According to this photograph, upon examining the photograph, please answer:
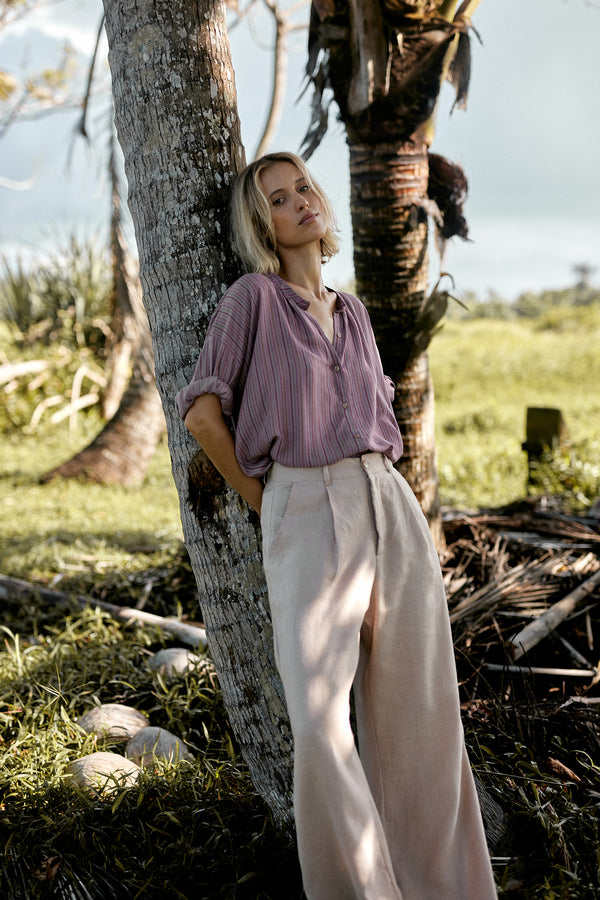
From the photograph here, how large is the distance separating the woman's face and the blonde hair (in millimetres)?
23

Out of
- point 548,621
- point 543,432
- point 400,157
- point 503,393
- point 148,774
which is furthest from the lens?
point 503,393

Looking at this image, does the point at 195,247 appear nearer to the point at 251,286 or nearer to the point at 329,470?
the point at 251,286

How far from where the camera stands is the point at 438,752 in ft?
6.86

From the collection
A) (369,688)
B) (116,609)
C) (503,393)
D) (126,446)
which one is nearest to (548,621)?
(369,688)

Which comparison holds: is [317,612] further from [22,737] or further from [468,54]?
[468,54]

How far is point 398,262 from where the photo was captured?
136 inches

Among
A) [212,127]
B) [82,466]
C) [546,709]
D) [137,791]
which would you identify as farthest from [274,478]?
[82,466]

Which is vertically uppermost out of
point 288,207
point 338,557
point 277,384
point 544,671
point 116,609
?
point 288,207

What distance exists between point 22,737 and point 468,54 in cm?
338

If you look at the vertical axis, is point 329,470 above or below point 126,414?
above

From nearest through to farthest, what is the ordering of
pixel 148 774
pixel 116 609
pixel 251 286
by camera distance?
pixel 251 286, pixel 148 774, pixel 116 609

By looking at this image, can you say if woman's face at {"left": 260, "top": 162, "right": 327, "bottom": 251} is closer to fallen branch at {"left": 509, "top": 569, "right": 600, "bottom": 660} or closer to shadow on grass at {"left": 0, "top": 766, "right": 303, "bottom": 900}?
shadow on grass at {"left": 0, "top": 766, "right": 303, "bottom": 900}

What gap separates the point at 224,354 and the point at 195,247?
38 cm

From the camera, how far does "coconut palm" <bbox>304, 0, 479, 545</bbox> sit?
329 cm
